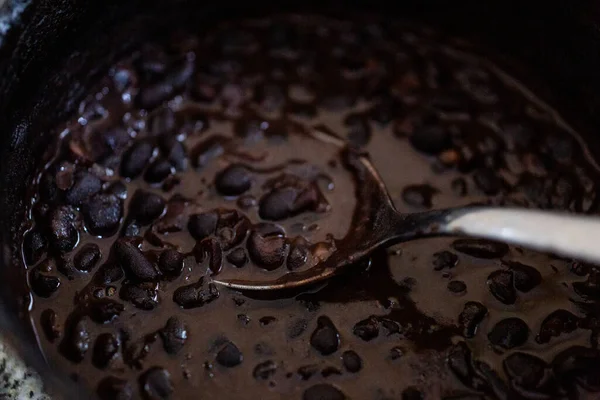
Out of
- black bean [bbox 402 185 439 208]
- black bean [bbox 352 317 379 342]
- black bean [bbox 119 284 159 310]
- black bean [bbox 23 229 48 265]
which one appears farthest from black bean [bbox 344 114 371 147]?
black bean [bbox 23 229 48 265]

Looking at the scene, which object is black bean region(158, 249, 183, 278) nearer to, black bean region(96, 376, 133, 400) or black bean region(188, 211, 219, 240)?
black bean region(188, 211, 219, 240)

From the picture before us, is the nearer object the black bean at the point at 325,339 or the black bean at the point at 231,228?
the black bean at the point at 325,339

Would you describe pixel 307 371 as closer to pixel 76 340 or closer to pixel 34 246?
pixel 76 340

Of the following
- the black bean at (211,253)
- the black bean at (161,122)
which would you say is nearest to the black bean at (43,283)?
the black bean at (211,253)

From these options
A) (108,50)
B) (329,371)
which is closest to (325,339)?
(329,371)

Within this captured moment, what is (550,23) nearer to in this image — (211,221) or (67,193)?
(211,221)

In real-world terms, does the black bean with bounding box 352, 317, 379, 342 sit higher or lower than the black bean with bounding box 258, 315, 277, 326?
lower

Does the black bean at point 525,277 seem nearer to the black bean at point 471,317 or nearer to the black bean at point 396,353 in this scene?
the black bean at point 471,317

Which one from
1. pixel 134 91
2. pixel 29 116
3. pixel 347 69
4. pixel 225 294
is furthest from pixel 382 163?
pixel 29 116
